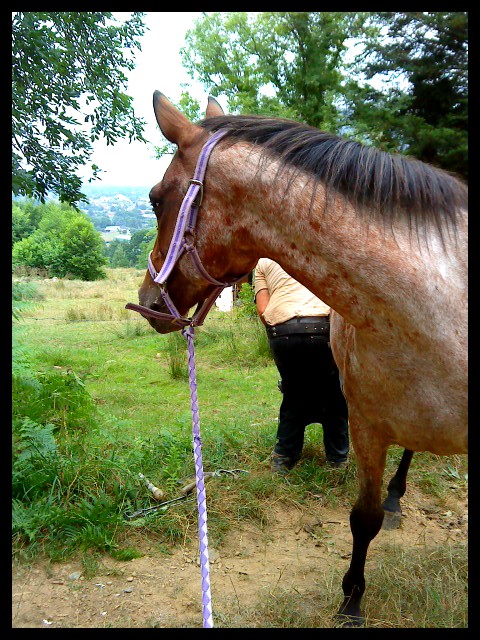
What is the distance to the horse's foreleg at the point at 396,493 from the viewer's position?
3.53 meters

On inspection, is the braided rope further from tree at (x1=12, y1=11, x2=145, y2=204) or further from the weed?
the weed

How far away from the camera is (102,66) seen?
367cm

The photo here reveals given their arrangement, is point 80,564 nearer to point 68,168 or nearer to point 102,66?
point 68,168

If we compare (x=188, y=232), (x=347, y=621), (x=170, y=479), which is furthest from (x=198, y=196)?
(x=170, y=479)

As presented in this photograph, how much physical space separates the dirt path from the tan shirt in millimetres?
1446

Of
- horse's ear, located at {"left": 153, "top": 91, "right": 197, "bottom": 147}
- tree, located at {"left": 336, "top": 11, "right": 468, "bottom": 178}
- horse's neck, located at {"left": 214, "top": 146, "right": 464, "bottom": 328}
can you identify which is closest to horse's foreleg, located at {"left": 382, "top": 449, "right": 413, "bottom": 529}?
horse's neck, located at {"left": 214, "top": 146, "right": 464, "bottom": 328}

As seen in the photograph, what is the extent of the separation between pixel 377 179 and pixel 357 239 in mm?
222

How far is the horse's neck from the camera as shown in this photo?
1571mm

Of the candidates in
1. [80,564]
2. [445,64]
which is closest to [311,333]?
[80,564]

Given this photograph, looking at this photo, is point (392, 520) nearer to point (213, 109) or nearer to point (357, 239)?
point (357, 239)

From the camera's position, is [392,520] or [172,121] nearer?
[172,121]

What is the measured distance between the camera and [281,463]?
158 inches

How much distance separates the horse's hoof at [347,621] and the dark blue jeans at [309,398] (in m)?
1.65

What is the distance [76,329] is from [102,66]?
784 cm
